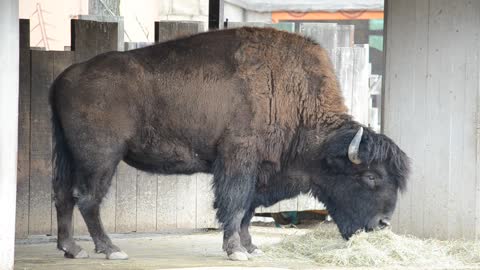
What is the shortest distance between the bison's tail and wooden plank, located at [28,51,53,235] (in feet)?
4.94

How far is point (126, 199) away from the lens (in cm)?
1173

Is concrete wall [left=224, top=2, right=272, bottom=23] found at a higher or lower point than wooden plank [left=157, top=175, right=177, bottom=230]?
higher

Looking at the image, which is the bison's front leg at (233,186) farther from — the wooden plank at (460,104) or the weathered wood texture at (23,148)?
the weathered wood texture at (23,148)

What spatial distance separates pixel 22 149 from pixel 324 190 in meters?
3.43

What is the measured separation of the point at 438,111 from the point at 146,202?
140 inches

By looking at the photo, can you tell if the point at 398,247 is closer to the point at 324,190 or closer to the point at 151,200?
the point at 324,190

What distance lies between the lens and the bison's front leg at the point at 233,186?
9578 mm

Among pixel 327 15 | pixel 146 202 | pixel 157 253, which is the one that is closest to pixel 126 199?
pixel 146 202

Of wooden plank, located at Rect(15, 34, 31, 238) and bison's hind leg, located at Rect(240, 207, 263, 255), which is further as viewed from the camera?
→ wooden plank, located at Rect(15, 34, 31, 238)

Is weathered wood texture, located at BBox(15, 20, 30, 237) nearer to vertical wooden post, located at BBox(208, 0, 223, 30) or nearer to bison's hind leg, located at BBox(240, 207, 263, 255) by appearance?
bison's hind leg, located at BBox(240, 207, 263, 255)

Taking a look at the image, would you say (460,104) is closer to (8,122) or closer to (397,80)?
(397,80)

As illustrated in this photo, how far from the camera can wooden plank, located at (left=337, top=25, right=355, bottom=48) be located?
44.0 ft

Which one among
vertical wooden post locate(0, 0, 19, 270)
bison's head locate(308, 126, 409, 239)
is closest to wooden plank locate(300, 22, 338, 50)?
bison's head locate(308, 126, 409, 239)

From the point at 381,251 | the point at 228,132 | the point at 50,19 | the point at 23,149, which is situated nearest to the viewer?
the point at 381,251
